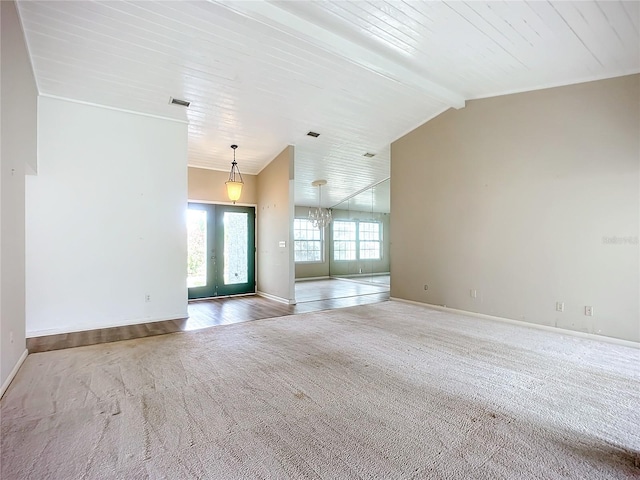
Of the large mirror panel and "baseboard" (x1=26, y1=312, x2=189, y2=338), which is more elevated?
the large mirror panel

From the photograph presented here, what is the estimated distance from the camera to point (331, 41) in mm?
4023

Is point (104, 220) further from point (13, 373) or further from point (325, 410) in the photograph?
point (325, 410)

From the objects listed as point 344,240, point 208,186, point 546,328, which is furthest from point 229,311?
point 344,240

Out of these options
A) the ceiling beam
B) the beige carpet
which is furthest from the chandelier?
the beige carpet

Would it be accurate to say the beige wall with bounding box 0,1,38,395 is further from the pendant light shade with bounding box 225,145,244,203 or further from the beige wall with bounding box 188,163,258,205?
the beige wall with bounding box 188,163,258,205

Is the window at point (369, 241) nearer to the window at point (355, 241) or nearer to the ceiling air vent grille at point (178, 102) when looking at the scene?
the window at point (355, 241)

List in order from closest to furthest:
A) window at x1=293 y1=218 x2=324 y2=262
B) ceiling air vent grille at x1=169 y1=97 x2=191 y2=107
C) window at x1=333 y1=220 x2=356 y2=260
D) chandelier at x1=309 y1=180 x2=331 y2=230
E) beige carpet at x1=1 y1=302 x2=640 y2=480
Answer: beige carpet at x1=1 y1=302 x2=640 y2=480, ceiling air vent grille at x1=169 y1=97 x2=191 y2=107, window at x1=293 y1=218 x2=324 y2=262, chandelier at x1=309 y1=180 x2=331 y2=230, window at x1=333 y1=220 x2=356 y2=260

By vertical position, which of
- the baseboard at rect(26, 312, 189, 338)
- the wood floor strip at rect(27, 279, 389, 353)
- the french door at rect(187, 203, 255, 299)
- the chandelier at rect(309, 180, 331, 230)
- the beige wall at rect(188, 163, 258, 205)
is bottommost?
the wood floor strip at rect(27, 279, 389, 353)

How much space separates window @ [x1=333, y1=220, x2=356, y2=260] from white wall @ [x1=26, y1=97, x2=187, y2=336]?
6.79 m

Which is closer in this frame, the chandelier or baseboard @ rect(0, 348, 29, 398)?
baseboard @ rect(0, 348, 29, 398)

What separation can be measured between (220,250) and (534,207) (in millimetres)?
6159

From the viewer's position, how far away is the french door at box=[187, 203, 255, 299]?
7273 mm

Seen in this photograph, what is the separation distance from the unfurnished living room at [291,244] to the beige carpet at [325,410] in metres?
0.02

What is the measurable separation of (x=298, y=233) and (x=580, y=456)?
9501mm
